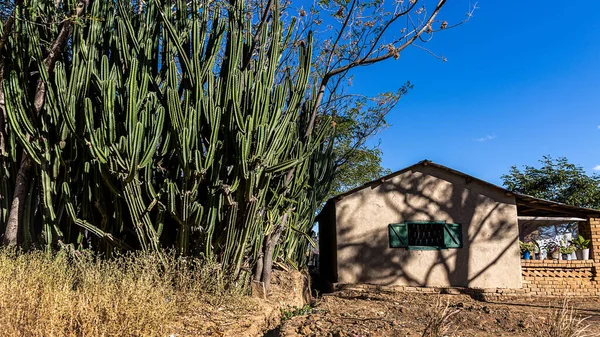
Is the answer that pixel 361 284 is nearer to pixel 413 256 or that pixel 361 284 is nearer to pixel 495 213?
pixel 413 256

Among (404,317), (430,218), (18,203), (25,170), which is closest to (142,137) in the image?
(25,170)

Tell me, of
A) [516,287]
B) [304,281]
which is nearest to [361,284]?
[304,281]

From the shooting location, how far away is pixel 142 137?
6.79 meters

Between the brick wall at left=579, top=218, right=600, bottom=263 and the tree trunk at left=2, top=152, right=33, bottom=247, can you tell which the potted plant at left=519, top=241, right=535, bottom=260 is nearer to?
the brick wall at left=579, top=218, right=600, bottom=263

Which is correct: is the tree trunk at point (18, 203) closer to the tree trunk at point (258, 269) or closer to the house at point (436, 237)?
the tree trunk at point (258, 269)

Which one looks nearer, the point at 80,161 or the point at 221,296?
the point at 221,296

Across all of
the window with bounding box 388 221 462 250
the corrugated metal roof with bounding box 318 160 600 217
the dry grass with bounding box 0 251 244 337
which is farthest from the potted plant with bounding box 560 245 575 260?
the dry grass with bounding box 0 251 244 337

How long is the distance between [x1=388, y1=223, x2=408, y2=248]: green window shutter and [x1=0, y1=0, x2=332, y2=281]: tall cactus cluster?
4.48 m

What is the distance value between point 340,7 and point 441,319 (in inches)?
282

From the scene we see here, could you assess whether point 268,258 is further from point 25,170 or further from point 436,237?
point 436,237

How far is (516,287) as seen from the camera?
12.0 m

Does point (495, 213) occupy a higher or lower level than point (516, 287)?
higher

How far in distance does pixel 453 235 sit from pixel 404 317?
450 centimetres

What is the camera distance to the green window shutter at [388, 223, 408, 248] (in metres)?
12.1
